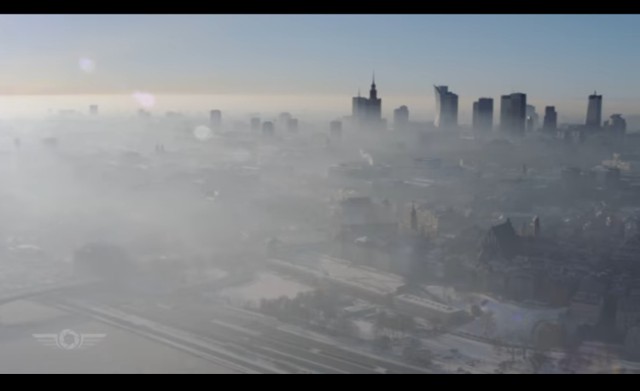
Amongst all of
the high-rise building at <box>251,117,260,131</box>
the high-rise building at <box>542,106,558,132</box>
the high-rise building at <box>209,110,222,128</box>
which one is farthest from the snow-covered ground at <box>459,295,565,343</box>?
the high-rise building at <box>209,110,222,128</box>

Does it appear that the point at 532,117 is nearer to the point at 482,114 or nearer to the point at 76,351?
the point at 482,114

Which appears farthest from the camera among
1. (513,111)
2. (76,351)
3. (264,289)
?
(513,111)

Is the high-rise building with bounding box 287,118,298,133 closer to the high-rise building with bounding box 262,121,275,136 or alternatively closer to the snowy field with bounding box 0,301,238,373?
the high-rise building with bounding box 262,121,275,136

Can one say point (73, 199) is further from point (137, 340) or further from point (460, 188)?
point (460, 188)

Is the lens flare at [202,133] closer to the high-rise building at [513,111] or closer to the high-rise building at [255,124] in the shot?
the high-rise building at [255,124]

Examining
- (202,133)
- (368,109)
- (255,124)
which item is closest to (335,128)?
(368,109)
